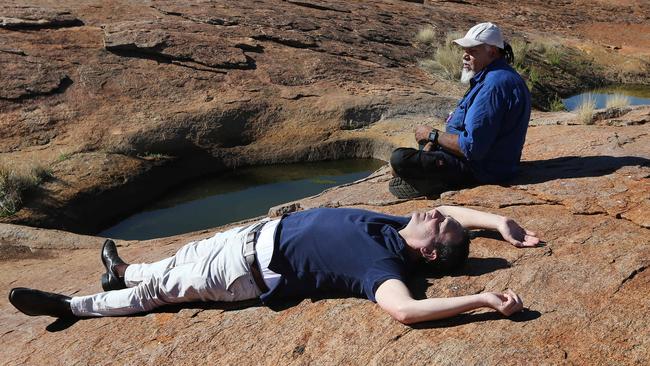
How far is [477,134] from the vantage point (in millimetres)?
4984

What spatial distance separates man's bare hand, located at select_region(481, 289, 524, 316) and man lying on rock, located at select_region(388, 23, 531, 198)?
196 centimetres

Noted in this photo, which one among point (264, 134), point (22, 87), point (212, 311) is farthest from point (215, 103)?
point (212, 311)

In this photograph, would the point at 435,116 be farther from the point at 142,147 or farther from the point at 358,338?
the point at 358,338

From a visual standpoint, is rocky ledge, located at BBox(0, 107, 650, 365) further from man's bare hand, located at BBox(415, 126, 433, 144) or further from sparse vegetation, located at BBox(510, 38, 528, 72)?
sparse vegetation, located at BBox(510, 38, 528, 72)

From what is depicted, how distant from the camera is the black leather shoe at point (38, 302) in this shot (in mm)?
4172

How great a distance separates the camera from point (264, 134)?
9.75 m

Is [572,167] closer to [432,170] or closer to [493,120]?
[493,120]

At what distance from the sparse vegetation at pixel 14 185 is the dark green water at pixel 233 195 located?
915 millimetres

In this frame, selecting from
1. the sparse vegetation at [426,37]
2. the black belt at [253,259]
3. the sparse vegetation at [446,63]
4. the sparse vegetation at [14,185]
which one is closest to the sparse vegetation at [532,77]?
the sparse vegetation at [446,63]

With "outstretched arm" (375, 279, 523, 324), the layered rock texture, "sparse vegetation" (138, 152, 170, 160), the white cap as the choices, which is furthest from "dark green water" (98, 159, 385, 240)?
"outstretched arm" (375, 279, 523, 324)

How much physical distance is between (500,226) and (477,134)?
1.14m

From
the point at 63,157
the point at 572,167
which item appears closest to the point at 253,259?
the point at 572,167

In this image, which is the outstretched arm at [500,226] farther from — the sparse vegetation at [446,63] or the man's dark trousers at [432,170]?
the sparse vegetation at [446,63]

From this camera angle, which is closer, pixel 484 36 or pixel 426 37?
pixel 484 36
